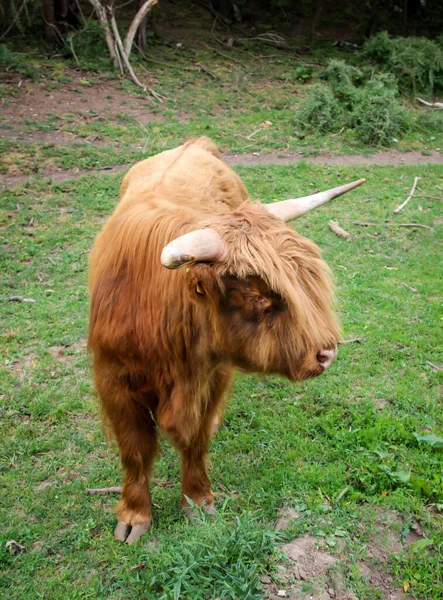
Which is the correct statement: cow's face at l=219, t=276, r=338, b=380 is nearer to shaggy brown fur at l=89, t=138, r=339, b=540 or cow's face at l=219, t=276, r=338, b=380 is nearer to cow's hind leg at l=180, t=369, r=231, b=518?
shaggy brown fur at l=89, t=138, r=339, b=540

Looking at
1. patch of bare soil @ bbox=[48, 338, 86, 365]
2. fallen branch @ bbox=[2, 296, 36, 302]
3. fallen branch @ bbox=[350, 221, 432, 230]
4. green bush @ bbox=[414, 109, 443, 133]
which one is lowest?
green bush @ bbox=[414, 109, 443, 133]

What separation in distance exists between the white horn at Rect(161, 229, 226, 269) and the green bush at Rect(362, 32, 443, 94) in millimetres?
13331

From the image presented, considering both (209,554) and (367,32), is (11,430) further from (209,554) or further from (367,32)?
(367,32)

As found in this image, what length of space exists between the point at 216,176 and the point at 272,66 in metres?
13.2

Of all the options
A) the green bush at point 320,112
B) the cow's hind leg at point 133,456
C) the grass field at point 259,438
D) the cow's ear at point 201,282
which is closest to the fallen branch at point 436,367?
the grass field at point 259,438

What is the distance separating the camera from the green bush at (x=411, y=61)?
47.3ft

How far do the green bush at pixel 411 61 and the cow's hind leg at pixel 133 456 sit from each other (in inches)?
522

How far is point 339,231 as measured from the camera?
8.12 metres

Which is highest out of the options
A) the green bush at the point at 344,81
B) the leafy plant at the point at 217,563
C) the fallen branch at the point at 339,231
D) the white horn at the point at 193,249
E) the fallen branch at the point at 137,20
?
the white horn at the point at 193,249

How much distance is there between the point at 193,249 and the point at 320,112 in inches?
422

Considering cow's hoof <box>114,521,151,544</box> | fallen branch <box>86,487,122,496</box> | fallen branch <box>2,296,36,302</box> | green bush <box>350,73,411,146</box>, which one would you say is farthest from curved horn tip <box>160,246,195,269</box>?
green bush <box>350,73,411,146</box>

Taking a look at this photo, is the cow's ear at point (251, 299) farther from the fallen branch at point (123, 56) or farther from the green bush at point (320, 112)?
the fallen branch at point (123, 56)

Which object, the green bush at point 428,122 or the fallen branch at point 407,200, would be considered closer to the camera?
the fallen branch at point 407,200

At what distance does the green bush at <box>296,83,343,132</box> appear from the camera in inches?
488
